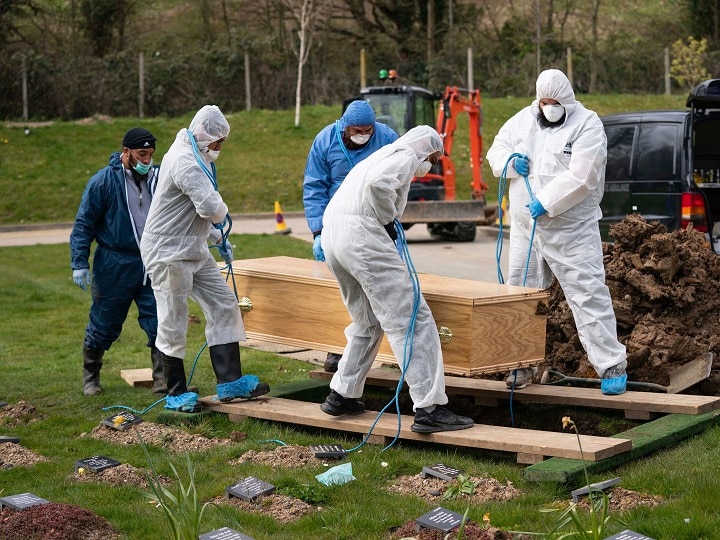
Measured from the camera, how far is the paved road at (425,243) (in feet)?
46.6

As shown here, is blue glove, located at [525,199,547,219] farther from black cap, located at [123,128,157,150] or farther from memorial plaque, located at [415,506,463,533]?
black cap, located at [123,128,157,150]

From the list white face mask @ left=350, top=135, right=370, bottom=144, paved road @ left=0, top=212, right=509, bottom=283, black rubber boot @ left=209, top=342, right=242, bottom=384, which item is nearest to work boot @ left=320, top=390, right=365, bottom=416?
black rubber boot @ left=209, top=342, right=242, bottom=384

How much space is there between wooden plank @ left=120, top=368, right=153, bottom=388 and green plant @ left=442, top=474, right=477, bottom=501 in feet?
11.2

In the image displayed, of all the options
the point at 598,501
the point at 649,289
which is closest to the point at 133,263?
the point at 649,289

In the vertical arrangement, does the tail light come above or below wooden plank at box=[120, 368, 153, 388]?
above

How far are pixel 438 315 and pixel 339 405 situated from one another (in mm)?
775

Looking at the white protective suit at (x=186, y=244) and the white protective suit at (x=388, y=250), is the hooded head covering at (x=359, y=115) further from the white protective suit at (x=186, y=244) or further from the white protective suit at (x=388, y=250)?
the white protective suit at (x=388, y=250)

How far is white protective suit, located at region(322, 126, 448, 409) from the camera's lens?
5645mm

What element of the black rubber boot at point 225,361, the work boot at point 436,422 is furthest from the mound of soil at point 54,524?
the black rubber boot at point 225,361

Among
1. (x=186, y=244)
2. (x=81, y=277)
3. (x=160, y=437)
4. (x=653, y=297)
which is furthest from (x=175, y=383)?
(x=653, y=297)

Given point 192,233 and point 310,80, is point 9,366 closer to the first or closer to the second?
point 192,233

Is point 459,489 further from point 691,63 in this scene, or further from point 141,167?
point 691,63

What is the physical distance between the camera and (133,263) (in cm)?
753

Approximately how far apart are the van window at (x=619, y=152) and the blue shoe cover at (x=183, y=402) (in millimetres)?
5301
